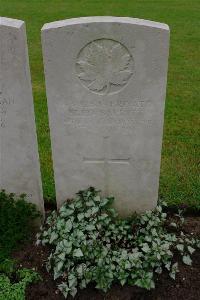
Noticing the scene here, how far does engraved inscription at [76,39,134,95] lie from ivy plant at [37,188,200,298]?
1069mm

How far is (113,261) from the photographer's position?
3.62 m

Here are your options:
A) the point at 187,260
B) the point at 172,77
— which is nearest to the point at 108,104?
the point at 187,260

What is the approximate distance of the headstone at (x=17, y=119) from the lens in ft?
11.0

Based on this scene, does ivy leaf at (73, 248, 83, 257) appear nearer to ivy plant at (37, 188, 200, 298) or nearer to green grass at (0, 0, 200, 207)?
ivy plant at (37, 188, 200, 298)

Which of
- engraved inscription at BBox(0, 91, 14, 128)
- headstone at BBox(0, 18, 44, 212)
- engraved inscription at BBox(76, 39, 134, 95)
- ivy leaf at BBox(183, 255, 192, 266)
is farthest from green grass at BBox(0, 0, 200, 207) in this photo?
engraved inscription at BBox(76, 39, 134, 95)

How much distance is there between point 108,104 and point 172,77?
4733 millimetres

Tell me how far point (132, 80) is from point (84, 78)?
0.38 meters

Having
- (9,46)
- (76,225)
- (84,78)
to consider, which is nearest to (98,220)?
(76,225)

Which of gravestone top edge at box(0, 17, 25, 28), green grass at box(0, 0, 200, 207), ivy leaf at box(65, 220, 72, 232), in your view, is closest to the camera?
gravestone top edge at box(0, 17, 25, 28)

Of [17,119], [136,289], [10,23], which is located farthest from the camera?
[17,119]

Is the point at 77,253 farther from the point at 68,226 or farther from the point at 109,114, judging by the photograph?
the point at 109,114

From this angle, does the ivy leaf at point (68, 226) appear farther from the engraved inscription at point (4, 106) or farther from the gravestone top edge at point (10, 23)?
the gravestone top edge at point (10, 23)

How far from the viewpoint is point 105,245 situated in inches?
149

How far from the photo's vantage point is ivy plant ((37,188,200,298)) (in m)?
3.55
